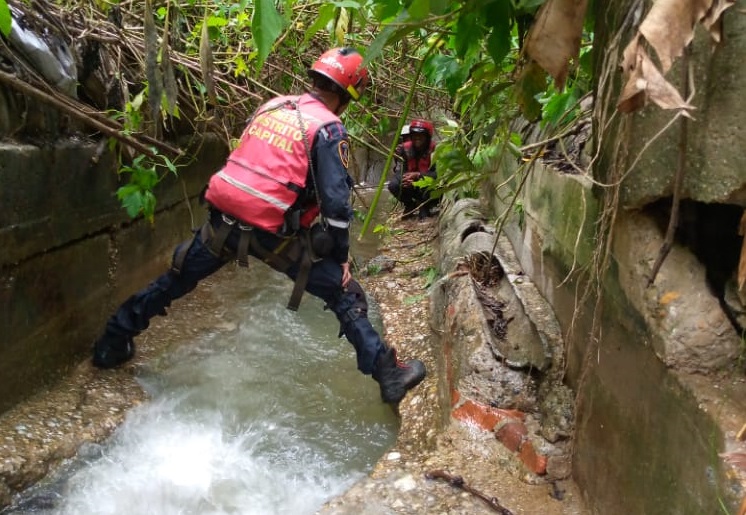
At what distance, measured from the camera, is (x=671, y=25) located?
1.14m

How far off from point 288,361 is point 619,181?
106 inches

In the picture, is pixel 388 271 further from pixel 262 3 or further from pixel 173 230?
pixel 262 3

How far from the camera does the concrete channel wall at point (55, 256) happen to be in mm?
2641

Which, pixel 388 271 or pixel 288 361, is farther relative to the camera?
pixel 388 271

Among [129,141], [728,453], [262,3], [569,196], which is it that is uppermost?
[262,3]

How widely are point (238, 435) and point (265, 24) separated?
2.39 m

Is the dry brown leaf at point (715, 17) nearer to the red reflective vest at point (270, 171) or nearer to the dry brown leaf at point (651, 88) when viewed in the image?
the dry brown leaf at point (651, 88)

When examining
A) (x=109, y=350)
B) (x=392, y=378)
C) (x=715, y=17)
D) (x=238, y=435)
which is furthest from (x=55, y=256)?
(x=715, y=17)

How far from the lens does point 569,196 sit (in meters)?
2.72

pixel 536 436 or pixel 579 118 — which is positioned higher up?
pixel 579 118

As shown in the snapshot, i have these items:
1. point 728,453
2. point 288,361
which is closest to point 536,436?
point 728,453

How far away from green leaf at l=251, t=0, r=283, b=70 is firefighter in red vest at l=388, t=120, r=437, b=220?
6222 mm

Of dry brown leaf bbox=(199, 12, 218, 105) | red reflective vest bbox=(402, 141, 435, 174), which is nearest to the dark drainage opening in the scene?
dry brown leaf bbox=(199, 12, 218, 105)

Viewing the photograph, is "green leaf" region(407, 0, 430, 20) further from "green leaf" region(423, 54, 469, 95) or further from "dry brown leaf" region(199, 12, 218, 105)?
"green leaf" region(423, 54, 469, 95)
